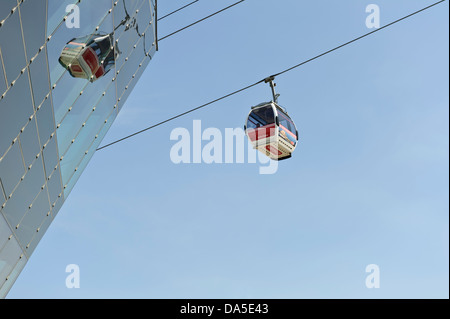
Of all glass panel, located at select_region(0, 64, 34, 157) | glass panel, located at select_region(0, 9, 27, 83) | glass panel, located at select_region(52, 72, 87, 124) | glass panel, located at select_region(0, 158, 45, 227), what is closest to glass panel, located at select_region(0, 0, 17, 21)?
glass panel, located at select_region(0, 9, 27, 83)

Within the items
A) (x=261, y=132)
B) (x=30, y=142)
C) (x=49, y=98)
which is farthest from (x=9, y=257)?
(x=261, y=132)

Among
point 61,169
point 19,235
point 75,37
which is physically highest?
point 75,37

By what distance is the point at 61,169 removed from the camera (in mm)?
15781

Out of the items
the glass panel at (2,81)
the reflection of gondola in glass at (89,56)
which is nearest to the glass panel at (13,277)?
the reflection of gondola in glass at (89,56)

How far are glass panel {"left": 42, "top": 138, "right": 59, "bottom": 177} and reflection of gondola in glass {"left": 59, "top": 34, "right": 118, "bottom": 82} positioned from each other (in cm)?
187

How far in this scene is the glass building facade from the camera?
11578 millimetres

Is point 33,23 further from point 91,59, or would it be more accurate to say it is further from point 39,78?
point 91,59

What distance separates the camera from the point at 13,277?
14.6 meters

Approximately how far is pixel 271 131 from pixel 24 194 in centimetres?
611
